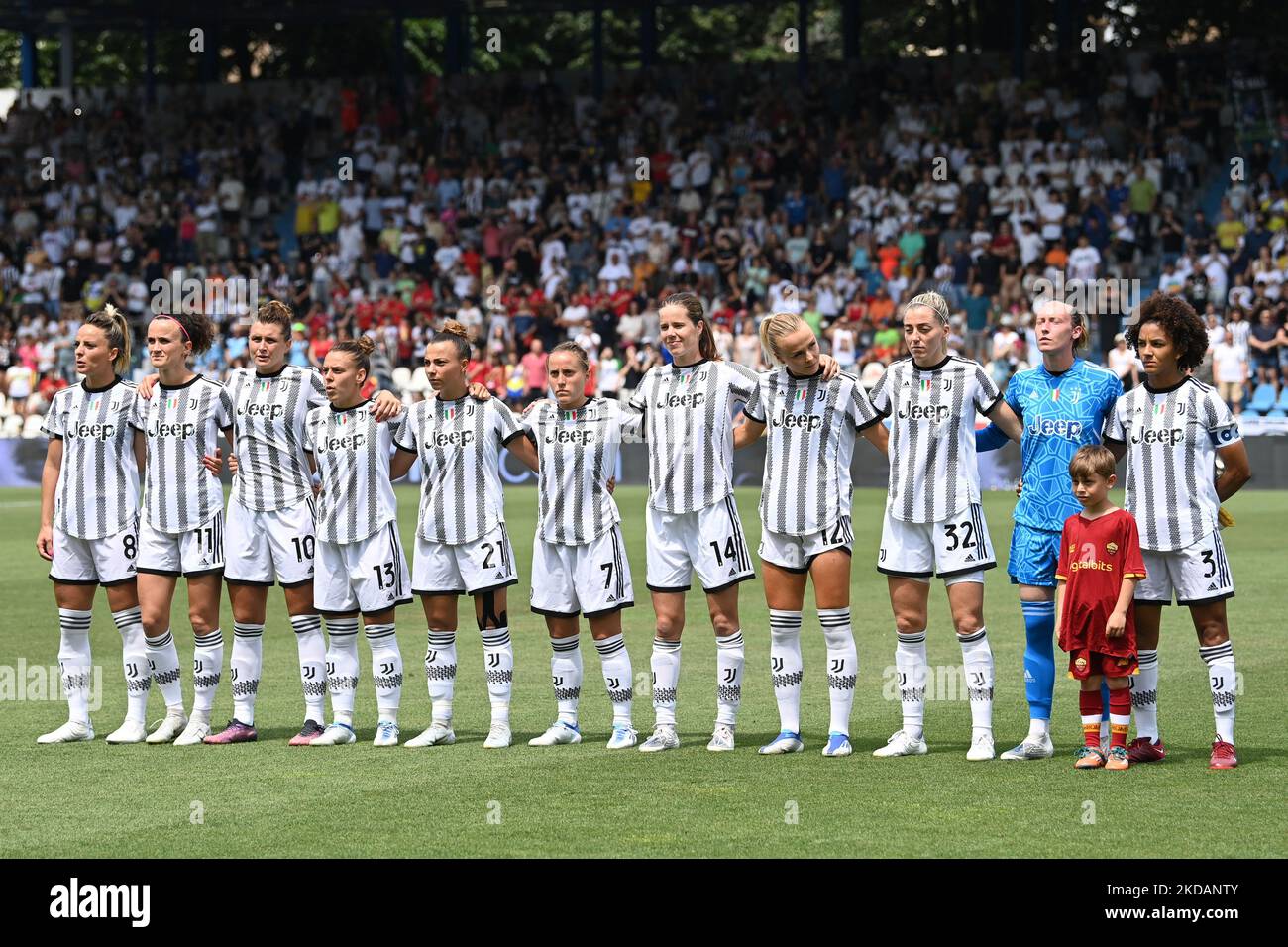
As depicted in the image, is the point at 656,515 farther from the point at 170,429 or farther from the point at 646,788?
the point at 170,429

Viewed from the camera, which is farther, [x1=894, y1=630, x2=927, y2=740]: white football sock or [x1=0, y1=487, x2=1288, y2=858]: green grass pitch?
[x1=894, y1=630, x2=927, y2=740]: white football sock

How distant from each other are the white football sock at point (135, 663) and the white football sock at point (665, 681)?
8.51 feet

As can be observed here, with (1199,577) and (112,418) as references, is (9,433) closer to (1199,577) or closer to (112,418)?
(112,418)

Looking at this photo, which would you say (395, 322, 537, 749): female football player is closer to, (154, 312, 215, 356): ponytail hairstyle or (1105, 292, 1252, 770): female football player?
(154, 312, 215, 356): ponytail hairstyle

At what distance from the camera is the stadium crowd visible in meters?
29.7

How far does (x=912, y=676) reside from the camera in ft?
28.8

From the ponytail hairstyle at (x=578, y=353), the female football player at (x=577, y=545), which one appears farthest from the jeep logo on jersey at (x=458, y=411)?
the ponytail hairstyle at (x=578, y=353)

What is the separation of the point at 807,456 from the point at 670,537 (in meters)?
0.77

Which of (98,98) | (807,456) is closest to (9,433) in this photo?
(98,98)

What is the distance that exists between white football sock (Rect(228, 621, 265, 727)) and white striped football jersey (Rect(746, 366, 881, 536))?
2.63m

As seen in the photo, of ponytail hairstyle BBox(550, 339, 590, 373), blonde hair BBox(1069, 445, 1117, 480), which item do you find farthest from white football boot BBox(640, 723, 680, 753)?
blonde hair BBox(1069, 445, 1117, 480)

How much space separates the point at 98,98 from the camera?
41.3 m

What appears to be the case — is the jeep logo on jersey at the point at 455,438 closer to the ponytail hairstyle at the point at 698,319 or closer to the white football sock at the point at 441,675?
the white football sock at the point at 441,675

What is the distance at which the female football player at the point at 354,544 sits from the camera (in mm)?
9273
